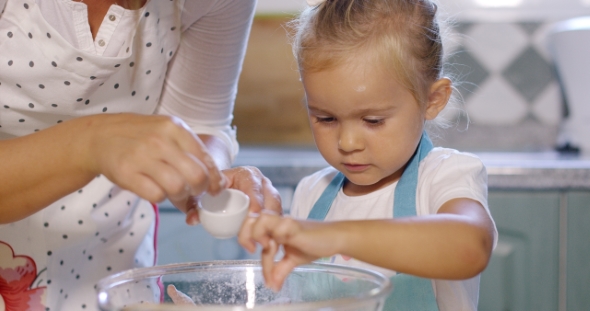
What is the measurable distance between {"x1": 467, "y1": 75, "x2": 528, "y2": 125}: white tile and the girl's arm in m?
1.41

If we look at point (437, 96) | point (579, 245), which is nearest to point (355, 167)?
point (437, 96)

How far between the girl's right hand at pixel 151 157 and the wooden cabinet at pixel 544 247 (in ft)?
3.49

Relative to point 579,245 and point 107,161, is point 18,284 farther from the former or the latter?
point 579,245

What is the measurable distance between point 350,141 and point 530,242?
2.57 ft

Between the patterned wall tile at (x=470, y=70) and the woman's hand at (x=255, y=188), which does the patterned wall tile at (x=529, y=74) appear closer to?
the patterned wall tile at (x=470, y=70)

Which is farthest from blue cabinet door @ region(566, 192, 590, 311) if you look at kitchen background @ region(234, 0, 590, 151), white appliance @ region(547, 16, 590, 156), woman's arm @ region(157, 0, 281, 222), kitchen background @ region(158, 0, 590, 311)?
woman's arm @ region(157, 0, 281, 222)

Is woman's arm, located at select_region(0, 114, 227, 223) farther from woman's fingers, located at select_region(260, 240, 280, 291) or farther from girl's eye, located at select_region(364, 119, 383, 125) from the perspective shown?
girl's eye, located at select_region(364, 119, 383, 125)

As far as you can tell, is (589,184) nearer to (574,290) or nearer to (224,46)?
(574,290)

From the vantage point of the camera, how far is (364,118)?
0.82 meters

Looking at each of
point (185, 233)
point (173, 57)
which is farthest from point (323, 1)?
point (185, 233)

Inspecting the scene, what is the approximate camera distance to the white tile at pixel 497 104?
198 centimetres

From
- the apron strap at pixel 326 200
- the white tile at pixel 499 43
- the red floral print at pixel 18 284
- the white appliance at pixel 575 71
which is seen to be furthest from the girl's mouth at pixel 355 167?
the white tile at pixel 499 43

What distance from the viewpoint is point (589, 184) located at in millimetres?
1373

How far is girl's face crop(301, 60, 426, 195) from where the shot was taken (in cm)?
81
